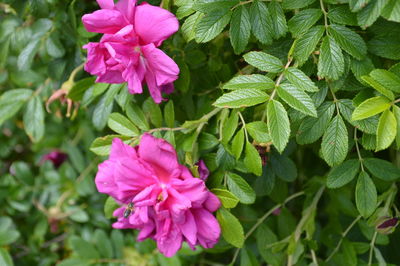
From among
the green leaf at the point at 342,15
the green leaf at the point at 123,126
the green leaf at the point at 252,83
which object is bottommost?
the green leaf at the point at 123,126

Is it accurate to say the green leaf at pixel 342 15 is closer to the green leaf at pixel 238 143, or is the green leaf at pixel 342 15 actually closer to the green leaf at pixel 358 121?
the green leaf at pixel 358 121

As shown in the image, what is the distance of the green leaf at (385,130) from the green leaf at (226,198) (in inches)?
10.1

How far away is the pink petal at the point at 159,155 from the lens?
938 mm

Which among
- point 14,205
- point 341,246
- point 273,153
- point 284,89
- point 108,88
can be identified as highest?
point 284,89

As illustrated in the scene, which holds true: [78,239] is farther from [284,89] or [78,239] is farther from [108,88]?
[284,89]

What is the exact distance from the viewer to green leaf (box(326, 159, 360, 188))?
→ 0.99m

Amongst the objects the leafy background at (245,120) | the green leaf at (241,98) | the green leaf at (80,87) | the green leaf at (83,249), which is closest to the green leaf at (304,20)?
the leafy background at (245,120)

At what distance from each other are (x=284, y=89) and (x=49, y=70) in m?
0.69

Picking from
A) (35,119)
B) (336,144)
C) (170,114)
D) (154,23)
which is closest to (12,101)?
(35,119)

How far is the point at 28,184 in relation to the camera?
1.72 meters

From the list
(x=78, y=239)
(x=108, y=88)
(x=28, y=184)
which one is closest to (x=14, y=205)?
(x=28, y=184)

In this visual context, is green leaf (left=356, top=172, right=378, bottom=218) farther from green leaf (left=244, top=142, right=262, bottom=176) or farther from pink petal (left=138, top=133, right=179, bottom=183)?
pink petal (left=138, top=133, right=179, bottom=183)

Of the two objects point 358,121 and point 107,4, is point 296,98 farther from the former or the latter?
point 107,4

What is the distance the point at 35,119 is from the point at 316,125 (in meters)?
0.79
